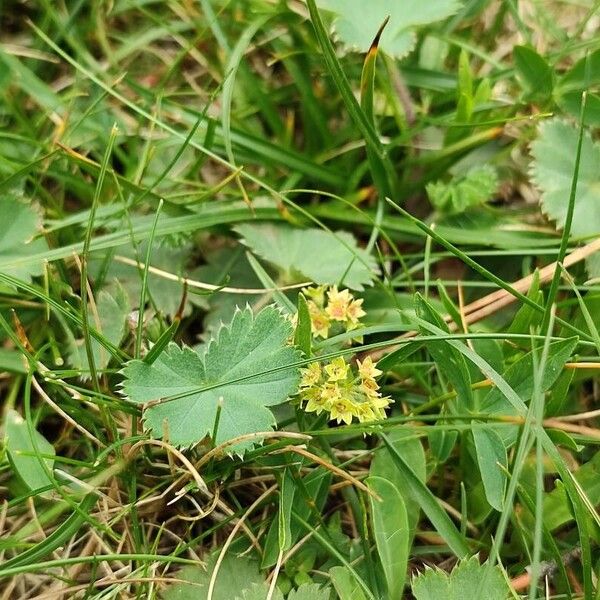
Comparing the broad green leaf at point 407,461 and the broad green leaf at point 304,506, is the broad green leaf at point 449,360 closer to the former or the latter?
the broad green leaf at point 407,461

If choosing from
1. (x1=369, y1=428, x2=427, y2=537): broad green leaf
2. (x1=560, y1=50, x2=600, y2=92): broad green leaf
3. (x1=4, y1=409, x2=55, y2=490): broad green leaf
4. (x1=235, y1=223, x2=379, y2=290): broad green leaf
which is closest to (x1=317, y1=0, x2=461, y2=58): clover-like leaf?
(x1=560, y1=50, x2=600, y2=92): broad green leaf

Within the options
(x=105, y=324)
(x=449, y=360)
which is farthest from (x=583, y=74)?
(x=105, y=324)

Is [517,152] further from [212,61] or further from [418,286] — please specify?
[212,61]

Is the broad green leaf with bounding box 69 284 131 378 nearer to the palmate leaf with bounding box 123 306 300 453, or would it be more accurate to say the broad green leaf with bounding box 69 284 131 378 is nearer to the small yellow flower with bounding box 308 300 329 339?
the palmate leaf with bounding box 123 306 300 453

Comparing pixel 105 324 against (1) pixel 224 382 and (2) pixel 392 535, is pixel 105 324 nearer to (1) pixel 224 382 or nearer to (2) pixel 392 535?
(1) pixel 224 382

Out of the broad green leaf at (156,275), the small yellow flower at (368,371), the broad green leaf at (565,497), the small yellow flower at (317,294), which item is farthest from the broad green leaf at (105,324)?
the broad green leaf at (565,497)
